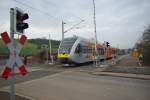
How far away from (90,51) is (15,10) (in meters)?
31.0

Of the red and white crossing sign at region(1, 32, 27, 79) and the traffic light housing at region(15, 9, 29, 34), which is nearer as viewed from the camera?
the red and white crossing sign at region(1, 32, 27, 79)

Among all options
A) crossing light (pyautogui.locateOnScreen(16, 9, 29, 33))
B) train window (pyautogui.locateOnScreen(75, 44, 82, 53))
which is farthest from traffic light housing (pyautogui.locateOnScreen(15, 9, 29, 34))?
train window (pyautogui.locateOnScreen(75, 44, 82, 53))

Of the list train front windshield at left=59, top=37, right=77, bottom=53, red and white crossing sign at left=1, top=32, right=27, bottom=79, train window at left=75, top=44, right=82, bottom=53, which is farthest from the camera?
train window at left=75, top=44, right=82, bottom=53

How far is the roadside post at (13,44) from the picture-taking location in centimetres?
661

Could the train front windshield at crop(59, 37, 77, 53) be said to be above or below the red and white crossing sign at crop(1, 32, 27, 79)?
above

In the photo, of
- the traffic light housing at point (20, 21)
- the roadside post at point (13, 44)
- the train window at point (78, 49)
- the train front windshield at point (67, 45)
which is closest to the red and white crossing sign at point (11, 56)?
the roadside post at point (13, 44)

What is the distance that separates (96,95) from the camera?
12.0 meters

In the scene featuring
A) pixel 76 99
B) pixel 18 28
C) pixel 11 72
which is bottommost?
pixel 76 99

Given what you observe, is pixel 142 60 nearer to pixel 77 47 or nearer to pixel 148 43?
pixel 148 43

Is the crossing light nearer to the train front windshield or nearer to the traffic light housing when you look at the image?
the traffic light housing

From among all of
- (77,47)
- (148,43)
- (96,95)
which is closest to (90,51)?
(77,47)

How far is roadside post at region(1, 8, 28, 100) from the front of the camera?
21.7 ft

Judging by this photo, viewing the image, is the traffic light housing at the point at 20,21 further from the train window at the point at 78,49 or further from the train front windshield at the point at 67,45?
the train window at the point at 78,49

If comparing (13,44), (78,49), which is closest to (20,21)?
(13,44)
